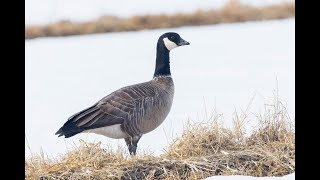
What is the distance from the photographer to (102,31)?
9000 mm

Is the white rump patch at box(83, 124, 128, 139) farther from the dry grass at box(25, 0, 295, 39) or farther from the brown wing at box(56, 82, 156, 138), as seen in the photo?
the dry grass at box(25, 0, 295, 39)

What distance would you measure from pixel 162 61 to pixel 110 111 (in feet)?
2.57

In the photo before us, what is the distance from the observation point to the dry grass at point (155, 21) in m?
8.87

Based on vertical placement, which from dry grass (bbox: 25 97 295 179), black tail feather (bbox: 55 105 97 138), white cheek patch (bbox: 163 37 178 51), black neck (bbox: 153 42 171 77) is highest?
white cheek patch (bbox: 163 37 178 51)

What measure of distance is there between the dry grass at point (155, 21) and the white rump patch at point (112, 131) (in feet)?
10.3

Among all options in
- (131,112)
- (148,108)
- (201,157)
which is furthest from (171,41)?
(201,157)

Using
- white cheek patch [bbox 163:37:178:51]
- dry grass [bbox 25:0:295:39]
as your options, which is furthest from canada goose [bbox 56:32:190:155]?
dry grass [bbox 25:0:295:39]

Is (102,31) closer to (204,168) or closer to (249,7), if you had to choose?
(249,7)

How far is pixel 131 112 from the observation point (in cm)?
597

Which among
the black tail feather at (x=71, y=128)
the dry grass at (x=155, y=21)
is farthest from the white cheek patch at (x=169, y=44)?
the dry grass at (x=155, y=21)

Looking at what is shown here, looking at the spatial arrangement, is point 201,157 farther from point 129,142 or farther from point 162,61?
point 162,61

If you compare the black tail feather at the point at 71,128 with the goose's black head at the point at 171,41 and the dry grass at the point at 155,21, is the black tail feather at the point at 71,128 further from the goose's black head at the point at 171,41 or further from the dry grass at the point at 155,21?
the dry grass at the point at 155,21

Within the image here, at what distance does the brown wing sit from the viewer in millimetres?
5641
